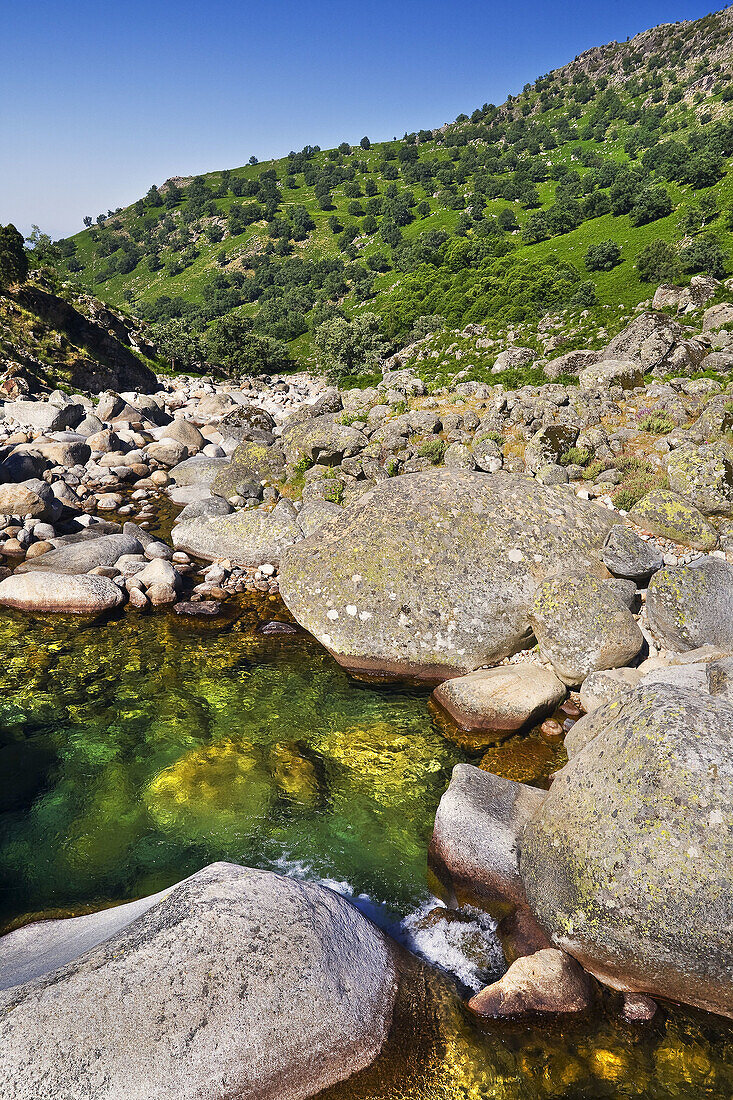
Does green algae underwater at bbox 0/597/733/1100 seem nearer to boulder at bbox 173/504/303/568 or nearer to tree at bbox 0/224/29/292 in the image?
boulder at bbox 173/504/303/568

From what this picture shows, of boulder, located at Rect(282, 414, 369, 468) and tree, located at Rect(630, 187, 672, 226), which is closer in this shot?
boulder, located at Rect(282, 414, 369, 468)

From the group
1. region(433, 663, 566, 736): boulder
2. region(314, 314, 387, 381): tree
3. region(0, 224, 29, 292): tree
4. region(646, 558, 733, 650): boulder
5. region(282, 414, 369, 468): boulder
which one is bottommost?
region(433, 663, 566, 736): boulder

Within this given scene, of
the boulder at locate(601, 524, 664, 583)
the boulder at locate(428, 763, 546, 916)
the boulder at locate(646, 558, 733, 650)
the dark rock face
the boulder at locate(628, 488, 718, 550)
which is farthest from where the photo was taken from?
the dark rock face

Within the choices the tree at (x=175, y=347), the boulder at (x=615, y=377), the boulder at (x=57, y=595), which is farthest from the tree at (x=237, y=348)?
the boulder at (x=57, y=595)

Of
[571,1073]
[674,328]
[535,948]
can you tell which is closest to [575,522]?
[535,948]

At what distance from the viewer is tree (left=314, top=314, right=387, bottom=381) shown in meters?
68.4

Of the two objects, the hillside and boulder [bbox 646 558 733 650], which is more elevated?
the hillside

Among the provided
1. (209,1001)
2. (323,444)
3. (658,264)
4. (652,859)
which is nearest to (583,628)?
(652,859)

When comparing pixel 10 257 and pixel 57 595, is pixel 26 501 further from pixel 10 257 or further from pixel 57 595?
→ pixel 10 257

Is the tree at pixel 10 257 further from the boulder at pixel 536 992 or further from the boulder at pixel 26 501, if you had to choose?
the boulder at pixel 536 992

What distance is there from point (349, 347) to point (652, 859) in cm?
6914

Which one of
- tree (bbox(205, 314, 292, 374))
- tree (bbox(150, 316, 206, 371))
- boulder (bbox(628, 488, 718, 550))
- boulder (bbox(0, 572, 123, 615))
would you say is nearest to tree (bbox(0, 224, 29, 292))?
tree (bbox(150, 316, 206, 371))

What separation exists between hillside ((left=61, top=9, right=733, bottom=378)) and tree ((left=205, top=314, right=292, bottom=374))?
534 inches

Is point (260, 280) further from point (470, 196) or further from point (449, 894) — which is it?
point (449, 894)
